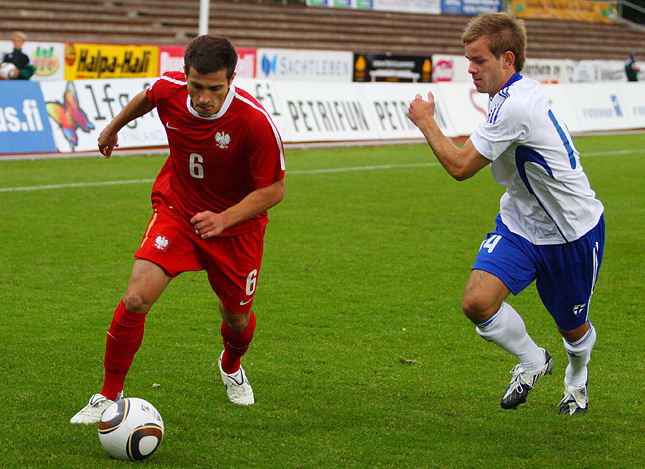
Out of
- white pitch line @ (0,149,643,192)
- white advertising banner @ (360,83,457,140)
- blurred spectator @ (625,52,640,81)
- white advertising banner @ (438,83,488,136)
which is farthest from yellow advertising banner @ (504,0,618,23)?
white pitch line @ (0,149,643,192)

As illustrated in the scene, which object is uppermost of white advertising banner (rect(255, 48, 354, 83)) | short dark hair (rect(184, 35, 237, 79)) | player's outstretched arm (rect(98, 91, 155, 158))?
short dark hair (rect(184, 35, 237, 79))

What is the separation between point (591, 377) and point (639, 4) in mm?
46199

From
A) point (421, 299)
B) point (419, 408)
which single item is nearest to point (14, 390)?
point (419, 408)

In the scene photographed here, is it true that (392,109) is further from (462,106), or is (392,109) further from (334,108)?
(462,106)

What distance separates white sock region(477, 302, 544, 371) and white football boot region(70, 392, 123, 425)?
1898 millimetres

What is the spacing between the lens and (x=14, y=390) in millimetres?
4734

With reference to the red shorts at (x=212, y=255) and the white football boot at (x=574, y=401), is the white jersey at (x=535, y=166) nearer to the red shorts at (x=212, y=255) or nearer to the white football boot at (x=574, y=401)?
the white football boot at (x=574, y=401)

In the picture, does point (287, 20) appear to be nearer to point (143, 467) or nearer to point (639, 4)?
point (639, 4)

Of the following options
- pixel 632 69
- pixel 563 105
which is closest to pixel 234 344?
pixel 563 105

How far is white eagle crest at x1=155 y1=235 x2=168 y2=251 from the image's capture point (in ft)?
14.3

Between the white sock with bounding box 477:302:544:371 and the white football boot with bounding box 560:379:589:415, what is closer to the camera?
the white sock with bounding box 477:302:544:371

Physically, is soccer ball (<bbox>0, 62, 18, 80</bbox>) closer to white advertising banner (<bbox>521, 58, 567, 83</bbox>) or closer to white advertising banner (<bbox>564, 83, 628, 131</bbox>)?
white advertising banner (<bbox>564, 83, 628, 131</bbox>)

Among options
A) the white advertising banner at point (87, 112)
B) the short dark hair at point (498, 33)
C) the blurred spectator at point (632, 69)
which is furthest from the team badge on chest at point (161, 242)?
the blurred spectator at point (632, 69)

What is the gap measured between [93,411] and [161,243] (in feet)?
2.94
